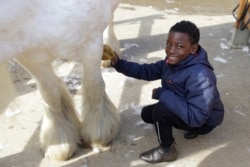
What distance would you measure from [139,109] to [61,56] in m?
0.92

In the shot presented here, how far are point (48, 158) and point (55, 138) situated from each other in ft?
0.36

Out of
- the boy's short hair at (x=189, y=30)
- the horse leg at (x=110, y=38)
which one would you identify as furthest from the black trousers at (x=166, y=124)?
the horse leg at (x=110, y=38)

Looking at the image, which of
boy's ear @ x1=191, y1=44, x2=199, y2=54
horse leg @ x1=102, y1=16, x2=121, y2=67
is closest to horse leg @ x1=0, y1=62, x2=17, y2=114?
boy's ear @ x1=191, y1=44, x2=199, y2=54

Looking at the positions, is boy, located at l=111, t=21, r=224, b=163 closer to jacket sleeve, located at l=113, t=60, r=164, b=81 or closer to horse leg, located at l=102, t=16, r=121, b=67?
jacket sleeve, located at l=113, t=60, r=164, b=81

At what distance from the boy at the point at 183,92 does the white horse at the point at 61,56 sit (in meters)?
0.23

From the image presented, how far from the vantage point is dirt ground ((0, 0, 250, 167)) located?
191cm

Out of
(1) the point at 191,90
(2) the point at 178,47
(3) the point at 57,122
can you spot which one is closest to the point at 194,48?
(2) the point at 178,47

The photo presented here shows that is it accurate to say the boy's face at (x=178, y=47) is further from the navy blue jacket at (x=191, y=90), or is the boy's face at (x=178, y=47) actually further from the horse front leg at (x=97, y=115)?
the horse front leg at (x=97, y=115)

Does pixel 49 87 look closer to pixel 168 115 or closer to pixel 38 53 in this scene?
pixel 38 53

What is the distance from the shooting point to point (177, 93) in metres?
1.83

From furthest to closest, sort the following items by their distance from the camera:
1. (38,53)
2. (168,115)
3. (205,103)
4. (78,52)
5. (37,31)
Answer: (168,115), (205,103), (78,52), (38,53), (37,31)

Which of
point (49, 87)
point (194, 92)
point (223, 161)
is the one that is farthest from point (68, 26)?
point (223, 161)

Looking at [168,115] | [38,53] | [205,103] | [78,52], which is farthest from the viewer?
[168,115]

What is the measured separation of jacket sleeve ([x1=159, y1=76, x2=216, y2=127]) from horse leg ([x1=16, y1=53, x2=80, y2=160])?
0.50 m
